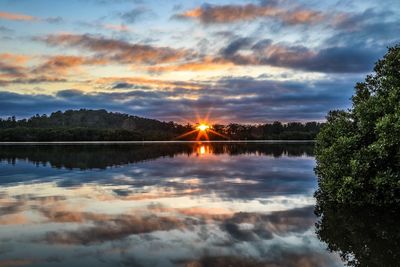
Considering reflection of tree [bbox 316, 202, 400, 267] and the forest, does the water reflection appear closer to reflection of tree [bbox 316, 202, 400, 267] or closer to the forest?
reflection of tree [bbox 316, 202, 400, 267]

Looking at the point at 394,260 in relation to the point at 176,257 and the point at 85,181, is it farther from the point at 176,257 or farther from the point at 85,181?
the point at 85,181

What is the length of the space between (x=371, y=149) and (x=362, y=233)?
4.65 meters

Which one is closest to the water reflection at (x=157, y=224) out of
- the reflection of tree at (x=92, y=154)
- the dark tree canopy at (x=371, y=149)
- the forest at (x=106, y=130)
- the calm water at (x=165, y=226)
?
the calm water at (x=165, y=226)

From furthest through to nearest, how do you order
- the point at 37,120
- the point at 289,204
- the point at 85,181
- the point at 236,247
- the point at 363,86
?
the point at 37,120, the point at 85,181, the point at 363,86, the point at 289,204, the point at 236,247

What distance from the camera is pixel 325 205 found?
18359 millimetres

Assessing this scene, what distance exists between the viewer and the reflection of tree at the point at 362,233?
34.7ft

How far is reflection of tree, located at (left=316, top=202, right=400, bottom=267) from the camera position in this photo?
10.6m

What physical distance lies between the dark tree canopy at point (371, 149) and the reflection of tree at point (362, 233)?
80 centimetres

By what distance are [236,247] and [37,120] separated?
16515 cm

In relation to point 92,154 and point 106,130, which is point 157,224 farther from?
point 106,130

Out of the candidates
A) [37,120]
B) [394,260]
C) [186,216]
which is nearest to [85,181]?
[186,216]

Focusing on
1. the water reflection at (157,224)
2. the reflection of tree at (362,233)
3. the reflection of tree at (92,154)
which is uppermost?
the reflection of tree at (92,154)

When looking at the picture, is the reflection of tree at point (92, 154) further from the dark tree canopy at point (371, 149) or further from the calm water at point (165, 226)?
the dark tree canopy at point (371, 149)

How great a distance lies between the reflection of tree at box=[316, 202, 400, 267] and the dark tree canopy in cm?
80
